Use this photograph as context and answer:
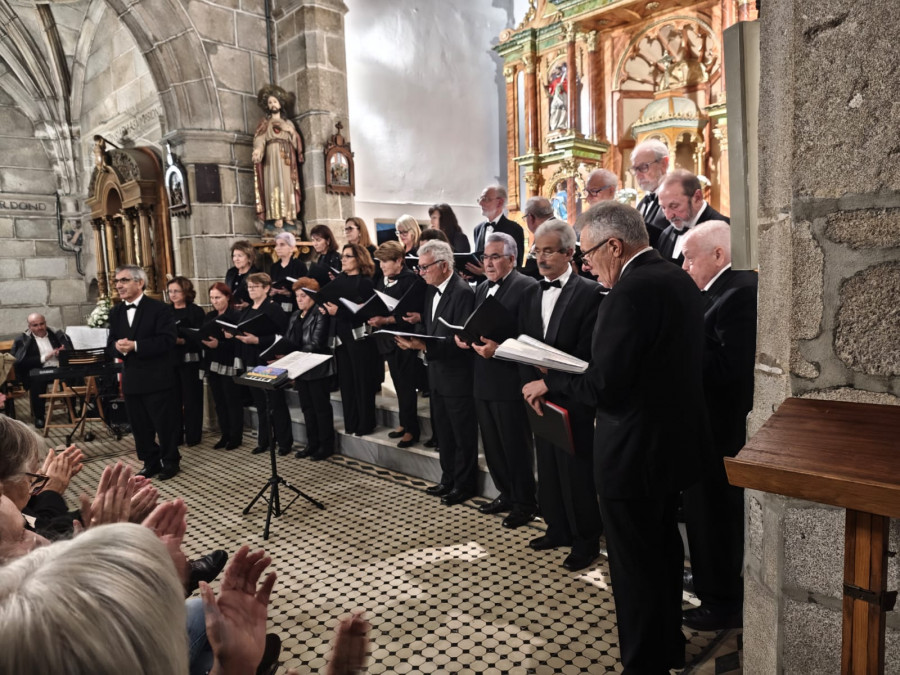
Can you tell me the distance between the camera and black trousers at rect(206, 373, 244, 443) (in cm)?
659

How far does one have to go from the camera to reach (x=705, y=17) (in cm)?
886

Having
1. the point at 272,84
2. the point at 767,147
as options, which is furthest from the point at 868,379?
the point at 272,84

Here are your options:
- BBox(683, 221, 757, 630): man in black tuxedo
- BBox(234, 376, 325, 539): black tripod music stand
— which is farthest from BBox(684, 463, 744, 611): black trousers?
BBox(234, 376, 325, 539): black tripod music stand

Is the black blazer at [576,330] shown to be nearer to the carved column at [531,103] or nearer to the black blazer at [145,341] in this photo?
the black blazer at [145,341]

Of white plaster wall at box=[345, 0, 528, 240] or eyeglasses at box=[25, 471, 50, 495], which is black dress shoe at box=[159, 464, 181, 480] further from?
white plaster wall at box=[345, 0, 528, 240]

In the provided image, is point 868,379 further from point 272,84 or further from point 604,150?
point 604,150

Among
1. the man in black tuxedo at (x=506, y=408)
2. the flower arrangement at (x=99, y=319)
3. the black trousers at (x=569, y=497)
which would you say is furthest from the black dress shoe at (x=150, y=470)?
the flower arrangement at (x=99, y=319)

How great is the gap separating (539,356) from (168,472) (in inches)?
172

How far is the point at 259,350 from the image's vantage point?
6121 mm

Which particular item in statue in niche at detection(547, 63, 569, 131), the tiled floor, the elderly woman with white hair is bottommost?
the tiled floor

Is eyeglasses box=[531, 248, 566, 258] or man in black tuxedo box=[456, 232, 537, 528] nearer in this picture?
eyeglasses box=[531, 248, 566, 258]

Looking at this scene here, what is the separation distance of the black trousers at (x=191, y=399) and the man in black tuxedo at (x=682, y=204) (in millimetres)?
4957

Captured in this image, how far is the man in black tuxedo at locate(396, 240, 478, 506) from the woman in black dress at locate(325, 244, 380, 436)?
103 cm

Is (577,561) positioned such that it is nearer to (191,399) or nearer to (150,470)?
(150,470)
